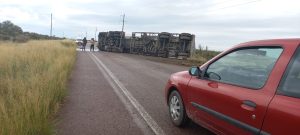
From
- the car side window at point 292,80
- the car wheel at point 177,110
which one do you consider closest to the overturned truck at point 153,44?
the car wheel at point 177,110

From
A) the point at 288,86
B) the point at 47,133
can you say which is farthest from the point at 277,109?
the point at 47,133

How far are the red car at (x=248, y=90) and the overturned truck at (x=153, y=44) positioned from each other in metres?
31.4

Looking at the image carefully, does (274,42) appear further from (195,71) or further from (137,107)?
(137,107)

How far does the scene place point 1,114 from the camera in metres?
5.71

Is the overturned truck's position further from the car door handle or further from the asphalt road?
the car door handle

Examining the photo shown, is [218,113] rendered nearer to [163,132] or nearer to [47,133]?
[163,132]

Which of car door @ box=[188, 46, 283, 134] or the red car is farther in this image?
car door @ box=[188, 46, 283, 134]

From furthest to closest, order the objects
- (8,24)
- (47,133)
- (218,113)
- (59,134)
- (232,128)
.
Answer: (8,24), (59,134), (47,133), (218,113), (232,128)

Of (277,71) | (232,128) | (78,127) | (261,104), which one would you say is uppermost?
(277,71)

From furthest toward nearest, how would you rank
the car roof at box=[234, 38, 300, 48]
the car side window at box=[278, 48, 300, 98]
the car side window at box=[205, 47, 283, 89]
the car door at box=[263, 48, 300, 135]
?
1. the car side window at box=[205, 47, 283, 89]
2. the car roof at box=[234, 38, 300, 48]
3. the car side window at box=[278, 48, 300, 98]
4. the car door at box=[263, 48, 300, 135]

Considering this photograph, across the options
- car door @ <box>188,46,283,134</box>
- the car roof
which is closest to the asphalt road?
car door @ <box>188,46,283,134</box>

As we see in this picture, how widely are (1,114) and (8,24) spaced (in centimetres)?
13151

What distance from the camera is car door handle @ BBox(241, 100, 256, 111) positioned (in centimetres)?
449

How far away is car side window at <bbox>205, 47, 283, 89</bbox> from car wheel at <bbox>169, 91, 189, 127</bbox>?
3.27 feet
